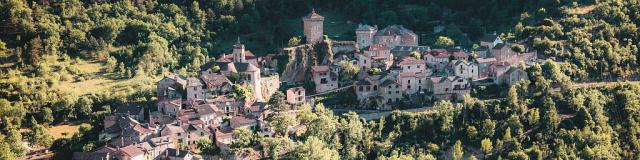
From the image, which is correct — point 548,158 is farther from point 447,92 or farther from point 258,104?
point 258,104

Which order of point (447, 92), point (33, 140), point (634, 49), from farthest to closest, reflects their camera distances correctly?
1. point (634, 49)
2. point (447, 92)
3. point (33, 140)

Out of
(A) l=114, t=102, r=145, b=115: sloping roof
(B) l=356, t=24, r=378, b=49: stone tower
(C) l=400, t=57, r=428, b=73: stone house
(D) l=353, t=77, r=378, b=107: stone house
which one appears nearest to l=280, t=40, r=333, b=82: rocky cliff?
(B) l=356, t=24, r=378, b=49: stone tower

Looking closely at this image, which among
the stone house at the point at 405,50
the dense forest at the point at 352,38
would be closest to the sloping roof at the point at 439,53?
the stone house at the point at 405,50

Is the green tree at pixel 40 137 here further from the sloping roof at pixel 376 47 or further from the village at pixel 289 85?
the sloping roof at pixel 376 47

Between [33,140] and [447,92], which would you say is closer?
[33,140]

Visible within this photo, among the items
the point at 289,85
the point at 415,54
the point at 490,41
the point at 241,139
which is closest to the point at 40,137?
the point at 241,139

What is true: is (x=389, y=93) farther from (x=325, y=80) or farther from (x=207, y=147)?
(x=207, y=147)

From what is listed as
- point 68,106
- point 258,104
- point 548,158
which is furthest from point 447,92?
point 68,106
